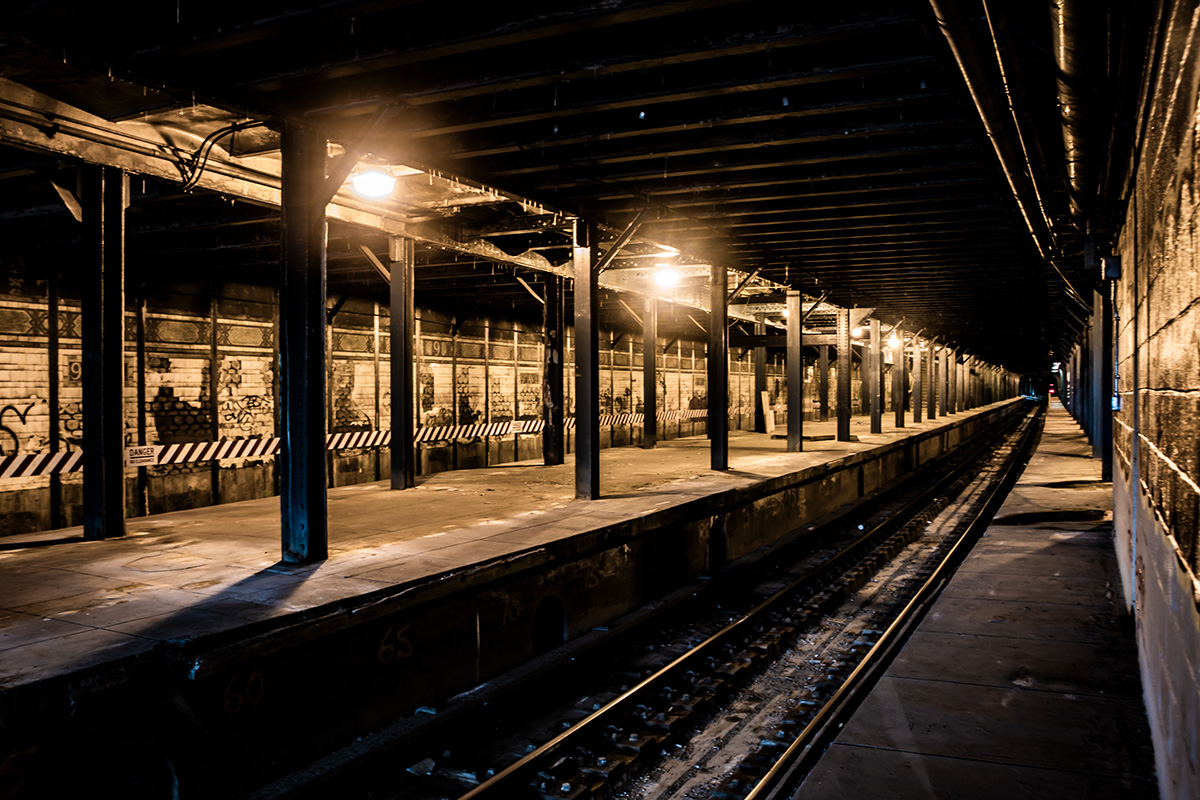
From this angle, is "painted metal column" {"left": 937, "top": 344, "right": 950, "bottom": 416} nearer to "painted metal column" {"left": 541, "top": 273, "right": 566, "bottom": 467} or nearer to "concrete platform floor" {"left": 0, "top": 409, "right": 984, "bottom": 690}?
"painted metal column" {"left": 541, "top": 273, "right": 566, "bottom": 467}

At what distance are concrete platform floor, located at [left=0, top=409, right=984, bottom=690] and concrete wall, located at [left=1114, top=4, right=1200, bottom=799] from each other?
486 cm

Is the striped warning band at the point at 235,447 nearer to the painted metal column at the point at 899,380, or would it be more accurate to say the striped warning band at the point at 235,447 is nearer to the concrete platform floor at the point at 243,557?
the concrete platform floor at the point at 243,557

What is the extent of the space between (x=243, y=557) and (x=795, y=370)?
47.1 feet

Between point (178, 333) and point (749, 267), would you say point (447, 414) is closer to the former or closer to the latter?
point (178, 333)

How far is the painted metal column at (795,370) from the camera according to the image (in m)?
18.2

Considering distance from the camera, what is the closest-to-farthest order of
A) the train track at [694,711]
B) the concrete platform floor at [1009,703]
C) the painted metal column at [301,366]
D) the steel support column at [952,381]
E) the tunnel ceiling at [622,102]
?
the concrete platform floor at [1009,703] → the train track at [694,711] → the tunnel ceiling at [622,102] → the painted metal column at [301,366] → the steel support column at [952,381]

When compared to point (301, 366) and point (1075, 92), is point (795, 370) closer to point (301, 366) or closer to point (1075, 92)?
point (1075, 92)

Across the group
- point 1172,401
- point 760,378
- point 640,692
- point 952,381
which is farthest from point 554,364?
point 952,381

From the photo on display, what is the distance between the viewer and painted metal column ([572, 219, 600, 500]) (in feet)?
34.9

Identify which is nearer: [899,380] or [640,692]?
[640,692]

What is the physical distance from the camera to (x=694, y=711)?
6109 mm

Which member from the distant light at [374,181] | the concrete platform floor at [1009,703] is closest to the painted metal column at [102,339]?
the distant light at [374,181]

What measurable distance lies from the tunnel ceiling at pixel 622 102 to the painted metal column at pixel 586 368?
51cm

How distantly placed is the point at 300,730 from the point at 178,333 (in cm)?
956
